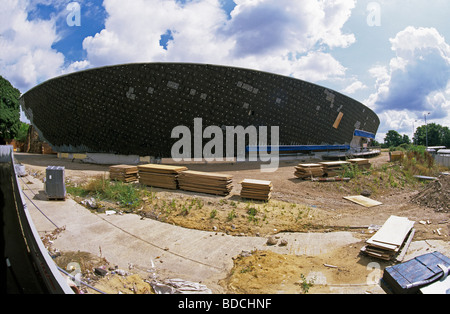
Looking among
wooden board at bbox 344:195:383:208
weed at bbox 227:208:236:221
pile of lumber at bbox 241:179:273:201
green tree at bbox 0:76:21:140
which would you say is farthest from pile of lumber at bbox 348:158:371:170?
green tree at bbox 0:76:21:140

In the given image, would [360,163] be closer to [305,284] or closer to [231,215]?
[231,215]

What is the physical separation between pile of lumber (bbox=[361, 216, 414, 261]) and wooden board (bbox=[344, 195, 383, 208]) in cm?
365

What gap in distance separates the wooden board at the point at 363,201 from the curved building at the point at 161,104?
11507 millimetres

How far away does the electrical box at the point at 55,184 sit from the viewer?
798 cm

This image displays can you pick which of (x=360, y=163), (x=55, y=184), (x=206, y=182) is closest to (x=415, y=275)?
(x=206, y=182)

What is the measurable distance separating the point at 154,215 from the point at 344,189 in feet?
28.5

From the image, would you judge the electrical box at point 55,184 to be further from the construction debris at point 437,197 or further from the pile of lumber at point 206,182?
the construction debris at point 437,197

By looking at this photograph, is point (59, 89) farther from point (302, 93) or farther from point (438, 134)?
point (438, 134)

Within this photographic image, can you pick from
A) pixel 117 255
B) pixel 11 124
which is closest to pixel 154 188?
pixel 117 255

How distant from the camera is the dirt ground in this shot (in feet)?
13.5

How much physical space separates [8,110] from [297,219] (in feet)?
115

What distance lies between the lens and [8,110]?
27.9m

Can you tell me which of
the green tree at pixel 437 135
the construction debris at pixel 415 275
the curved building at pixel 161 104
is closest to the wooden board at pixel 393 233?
the construction debris at pixel 415 275

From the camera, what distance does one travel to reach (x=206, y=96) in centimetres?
1848
